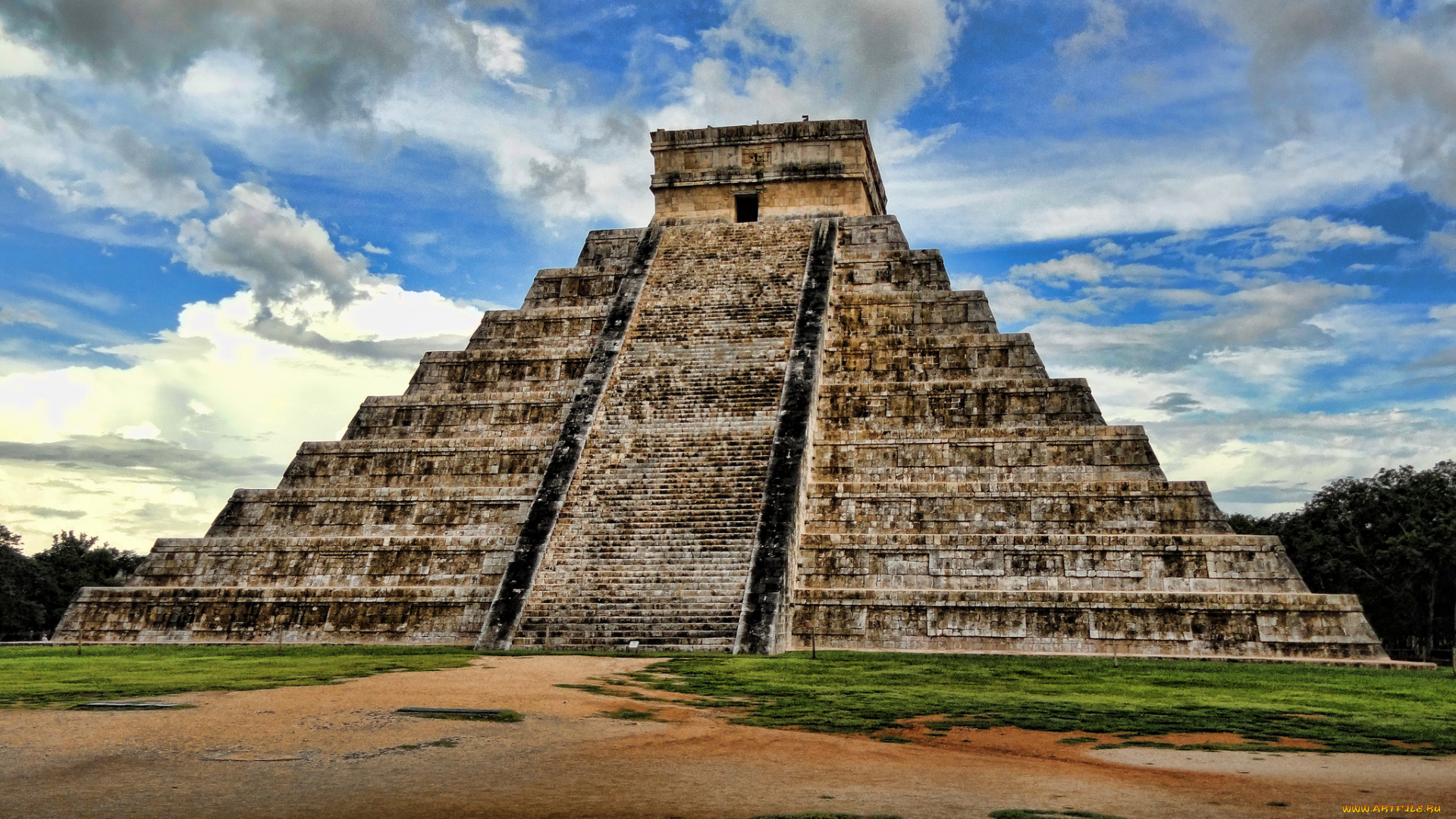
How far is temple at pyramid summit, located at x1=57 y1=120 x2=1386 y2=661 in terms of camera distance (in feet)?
49.5

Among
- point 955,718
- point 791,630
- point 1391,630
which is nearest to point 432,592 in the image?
point 791,630

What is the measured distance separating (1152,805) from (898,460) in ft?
42.2

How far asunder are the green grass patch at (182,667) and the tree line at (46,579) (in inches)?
510

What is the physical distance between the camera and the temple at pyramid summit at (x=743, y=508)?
49.5ft

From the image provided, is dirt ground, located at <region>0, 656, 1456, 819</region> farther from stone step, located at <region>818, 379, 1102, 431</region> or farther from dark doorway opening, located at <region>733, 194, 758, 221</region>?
dark doorway opening, located at <region>733, 194, 758, 221</region>

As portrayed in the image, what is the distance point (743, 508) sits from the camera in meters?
16.5

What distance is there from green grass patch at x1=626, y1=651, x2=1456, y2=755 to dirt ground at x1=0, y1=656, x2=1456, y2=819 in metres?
0.67

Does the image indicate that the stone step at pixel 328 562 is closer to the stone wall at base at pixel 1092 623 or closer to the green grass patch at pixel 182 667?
the green grass patch at pixel 182 667

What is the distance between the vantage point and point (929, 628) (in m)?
15.4

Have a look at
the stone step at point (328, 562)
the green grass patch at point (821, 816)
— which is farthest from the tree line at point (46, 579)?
the green grass patch at point (821, 816)

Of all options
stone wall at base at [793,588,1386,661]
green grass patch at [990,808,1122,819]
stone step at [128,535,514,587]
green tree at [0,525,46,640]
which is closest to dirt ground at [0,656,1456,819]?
green grass patch at [990,808,1122,819]

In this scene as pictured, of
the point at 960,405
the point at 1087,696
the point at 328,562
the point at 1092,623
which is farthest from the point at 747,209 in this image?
the point at 1087,696

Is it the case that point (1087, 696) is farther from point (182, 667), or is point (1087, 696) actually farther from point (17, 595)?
point (17, 595)

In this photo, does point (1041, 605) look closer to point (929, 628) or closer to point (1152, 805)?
point (929, 628)
